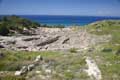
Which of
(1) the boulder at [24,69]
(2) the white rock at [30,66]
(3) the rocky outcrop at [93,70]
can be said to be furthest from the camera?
(2) the white rock at [30,66]

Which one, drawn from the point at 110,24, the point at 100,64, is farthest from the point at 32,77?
the point at 110,24

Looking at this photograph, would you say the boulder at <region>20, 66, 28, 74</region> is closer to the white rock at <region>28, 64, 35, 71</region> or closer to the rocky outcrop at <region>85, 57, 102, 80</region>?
the white rock at <region>28, 64, 35, 71</region>

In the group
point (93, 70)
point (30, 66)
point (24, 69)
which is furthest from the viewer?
point (30, 66)

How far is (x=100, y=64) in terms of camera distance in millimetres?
21000

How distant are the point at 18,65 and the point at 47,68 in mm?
2265

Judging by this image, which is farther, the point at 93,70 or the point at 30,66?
the point at 30,66

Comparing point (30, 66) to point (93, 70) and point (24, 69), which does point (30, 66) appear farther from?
point (93, 70)

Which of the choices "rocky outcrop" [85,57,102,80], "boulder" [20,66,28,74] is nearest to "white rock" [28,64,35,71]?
"boulder" [20,66,28,74]

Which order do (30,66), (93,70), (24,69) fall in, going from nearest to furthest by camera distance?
(93,70)
(24,69)
(30,66)

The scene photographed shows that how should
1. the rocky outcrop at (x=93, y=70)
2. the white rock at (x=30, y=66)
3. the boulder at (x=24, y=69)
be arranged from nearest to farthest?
the rocky outcrop at (x=93, y=70) → the boulder at (x=24, y=69) → the white rock at (x=30, y=66)

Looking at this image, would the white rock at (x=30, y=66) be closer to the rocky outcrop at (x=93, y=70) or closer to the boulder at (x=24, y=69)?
the boulder at (x=24, y=69)

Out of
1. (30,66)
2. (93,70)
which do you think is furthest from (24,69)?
(93,70)

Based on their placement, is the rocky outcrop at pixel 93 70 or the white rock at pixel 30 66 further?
the white rock at pixel 30 66

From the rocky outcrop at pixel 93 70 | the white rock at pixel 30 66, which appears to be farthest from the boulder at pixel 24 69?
the rocky outcrop at pixel 93 70
